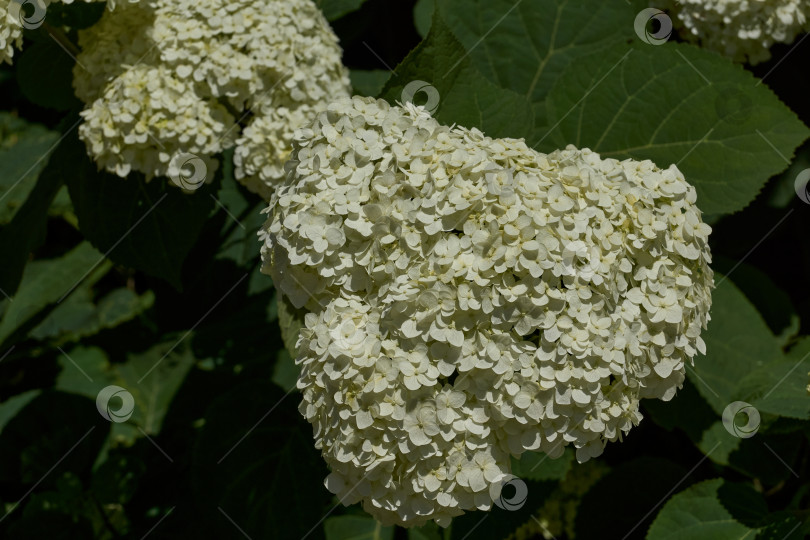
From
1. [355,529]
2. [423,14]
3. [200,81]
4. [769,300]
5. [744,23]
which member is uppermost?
[744,23]

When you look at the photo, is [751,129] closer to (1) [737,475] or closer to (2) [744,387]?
(2) [744,387]

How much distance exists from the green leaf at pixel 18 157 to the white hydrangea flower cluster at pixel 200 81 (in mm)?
1123

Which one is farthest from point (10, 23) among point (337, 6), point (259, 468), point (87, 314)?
point (87, 314)

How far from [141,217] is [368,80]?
1.04m

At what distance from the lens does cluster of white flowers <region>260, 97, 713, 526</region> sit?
1521 millimetres

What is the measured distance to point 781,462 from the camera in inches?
94.0

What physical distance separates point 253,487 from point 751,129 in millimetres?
1756

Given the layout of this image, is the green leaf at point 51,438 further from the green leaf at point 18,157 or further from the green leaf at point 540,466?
the green leaf at point 540,466

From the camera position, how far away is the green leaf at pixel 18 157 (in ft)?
10.9

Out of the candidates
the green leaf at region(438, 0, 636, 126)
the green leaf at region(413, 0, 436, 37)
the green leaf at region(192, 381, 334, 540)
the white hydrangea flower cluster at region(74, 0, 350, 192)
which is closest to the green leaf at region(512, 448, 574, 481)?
the green leaf at region(192, 381, 334, 540)

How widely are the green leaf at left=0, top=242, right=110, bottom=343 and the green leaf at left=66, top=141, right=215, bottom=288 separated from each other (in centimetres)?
61

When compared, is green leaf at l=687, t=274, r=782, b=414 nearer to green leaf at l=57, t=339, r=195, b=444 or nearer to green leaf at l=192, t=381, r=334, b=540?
green leaf at l=192, t=381, r=334, b=540

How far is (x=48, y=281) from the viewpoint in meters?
3.24

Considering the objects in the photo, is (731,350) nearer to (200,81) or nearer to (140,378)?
(200,81)
